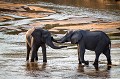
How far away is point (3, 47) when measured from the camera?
82.8ft

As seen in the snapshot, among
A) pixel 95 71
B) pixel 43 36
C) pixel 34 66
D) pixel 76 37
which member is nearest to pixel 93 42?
pixel 76 37

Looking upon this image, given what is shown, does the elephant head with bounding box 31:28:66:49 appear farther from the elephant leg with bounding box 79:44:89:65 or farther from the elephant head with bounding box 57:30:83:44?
the elephant leg with bounding box 79:44:89:65

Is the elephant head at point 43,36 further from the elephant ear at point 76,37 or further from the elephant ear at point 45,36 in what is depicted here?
the elephant ear at point 76,37

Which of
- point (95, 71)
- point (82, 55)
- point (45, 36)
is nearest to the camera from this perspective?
point (95, 71)

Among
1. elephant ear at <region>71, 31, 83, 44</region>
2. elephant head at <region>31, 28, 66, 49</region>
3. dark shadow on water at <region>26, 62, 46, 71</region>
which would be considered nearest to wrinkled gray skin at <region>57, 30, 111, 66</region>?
elephant ear at <region>71, 31, 83, 44</region>

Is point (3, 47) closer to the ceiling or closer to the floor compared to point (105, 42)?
closer to the floor

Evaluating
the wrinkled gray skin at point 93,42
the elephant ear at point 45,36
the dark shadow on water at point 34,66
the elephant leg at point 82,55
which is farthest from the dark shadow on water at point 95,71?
the elephant ear at point 45,36

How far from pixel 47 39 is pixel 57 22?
2100 centimetres

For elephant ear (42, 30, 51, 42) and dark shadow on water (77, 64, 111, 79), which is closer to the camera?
dark shadow on water (77, 64, 111, 79)

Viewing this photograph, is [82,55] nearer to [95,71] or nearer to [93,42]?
[93,42]

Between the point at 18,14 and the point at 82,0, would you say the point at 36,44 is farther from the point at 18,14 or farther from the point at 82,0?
the point at 82,0

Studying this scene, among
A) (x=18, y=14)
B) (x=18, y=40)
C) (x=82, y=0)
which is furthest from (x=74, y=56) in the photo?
(x=82, y=0)

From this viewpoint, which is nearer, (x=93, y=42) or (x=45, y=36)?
(x=93, y=42)

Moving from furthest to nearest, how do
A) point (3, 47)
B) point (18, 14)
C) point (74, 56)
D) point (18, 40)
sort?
point (18, 14), point (18, 40), point (3, 47), point (74, 56)
